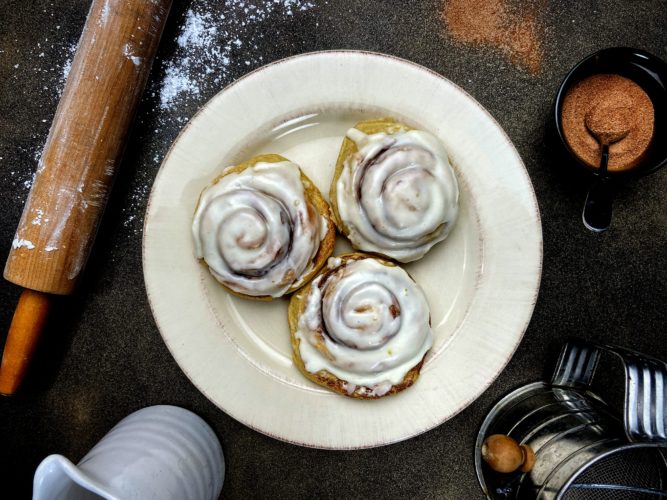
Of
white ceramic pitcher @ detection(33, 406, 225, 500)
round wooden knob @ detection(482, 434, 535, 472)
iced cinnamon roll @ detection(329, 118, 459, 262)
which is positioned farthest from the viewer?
round wooden knob @ detection(482, 434, 535, 472)

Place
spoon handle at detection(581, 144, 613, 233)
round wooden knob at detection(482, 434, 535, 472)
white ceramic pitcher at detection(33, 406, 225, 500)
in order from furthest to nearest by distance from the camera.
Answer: spoon handle at detection(581, 144, 613, 233), round wooden knob at detection(482, 434, 535, 472), white ceramic pitcher at detection(33, 406, 225, 500)

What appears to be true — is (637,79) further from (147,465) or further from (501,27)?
(147,465)

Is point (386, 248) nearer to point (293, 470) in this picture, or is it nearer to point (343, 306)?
point (343, 306)

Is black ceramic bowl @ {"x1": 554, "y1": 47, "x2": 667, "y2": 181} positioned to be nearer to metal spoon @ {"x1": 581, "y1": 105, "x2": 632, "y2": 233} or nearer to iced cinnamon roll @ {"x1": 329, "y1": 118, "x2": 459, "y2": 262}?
metal spoon @ {"x1": 581, "y1": 105, "x2": 632, "y2": 233}

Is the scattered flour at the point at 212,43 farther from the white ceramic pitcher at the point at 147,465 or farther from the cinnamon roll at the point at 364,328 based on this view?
the white ceramic pitcher at the point at 147,465

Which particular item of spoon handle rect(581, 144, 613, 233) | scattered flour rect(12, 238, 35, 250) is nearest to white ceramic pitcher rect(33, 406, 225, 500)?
scattered flour rect(12, 238, 35, 250)

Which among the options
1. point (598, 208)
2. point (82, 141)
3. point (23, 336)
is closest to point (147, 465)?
point (23, 336)

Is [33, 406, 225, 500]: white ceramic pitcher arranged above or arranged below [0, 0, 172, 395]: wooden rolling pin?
below
